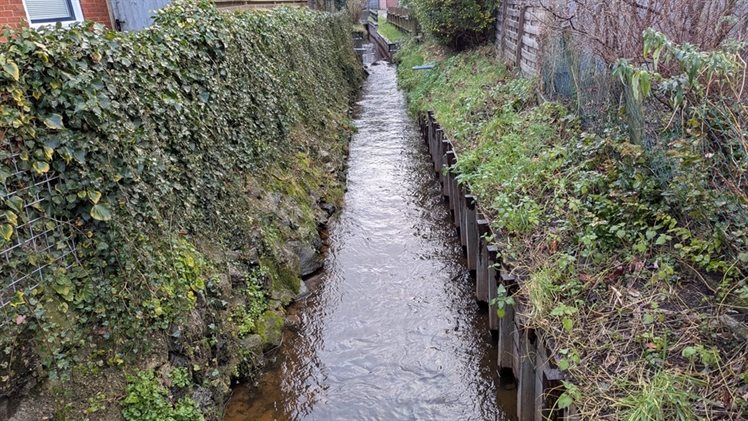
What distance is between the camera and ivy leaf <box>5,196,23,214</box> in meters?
3.29

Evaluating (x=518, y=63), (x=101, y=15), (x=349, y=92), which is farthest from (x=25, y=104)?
(x=349, y=92)

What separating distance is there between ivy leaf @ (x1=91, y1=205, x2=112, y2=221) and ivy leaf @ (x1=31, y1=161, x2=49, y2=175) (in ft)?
1.51

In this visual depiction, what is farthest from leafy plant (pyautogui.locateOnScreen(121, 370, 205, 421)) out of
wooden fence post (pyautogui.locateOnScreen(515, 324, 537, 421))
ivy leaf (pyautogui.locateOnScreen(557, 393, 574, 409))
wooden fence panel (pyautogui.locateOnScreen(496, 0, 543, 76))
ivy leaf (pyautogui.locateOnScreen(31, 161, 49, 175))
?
wooden fence panel (pyautogui.locateOnScreen(496, 0, 543, 76))

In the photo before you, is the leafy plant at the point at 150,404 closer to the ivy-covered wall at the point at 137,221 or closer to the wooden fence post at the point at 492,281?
the ivy-covered wall at the point at 137,221

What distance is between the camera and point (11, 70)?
3.28 metres

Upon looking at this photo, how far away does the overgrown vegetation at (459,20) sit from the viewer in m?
15.3

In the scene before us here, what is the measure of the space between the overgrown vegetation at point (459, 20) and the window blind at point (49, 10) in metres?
10.8

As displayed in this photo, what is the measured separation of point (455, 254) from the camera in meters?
8.04

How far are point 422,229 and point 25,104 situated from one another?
6.55 metres

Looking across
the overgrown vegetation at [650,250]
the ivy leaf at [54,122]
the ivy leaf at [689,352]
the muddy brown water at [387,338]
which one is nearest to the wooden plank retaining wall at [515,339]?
the overgrown vegetation at [650,250]

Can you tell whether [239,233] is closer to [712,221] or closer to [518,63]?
[712,221]

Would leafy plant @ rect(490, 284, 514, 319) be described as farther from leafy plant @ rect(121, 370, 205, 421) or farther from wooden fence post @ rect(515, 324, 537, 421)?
leafy plant @ rect(121, 370, 205, 421)

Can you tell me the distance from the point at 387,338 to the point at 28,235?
3983 millimetres

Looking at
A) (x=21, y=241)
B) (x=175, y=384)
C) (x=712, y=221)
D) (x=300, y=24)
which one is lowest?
(x=175, y=384)
